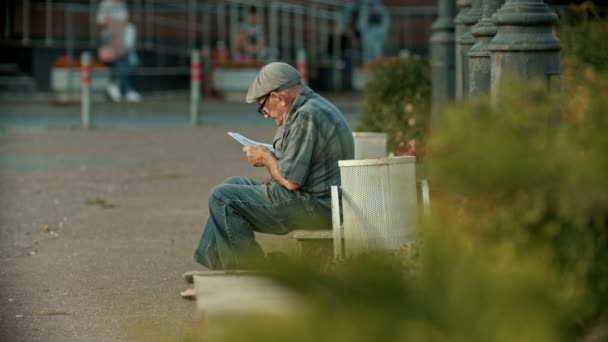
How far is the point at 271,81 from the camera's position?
6.71 m

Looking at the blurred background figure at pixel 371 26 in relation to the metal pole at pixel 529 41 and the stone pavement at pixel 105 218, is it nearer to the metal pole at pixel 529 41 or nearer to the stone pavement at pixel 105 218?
the stone pavement at pixel 105 218

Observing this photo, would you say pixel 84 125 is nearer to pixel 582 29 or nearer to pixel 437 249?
pixel 582 29

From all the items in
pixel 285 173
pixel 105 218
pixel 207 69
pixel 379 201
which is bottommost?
pixel 105 218

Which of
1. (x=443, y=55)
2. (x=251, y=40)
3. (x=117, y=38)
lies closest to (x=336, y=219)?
(x=443, y=55)

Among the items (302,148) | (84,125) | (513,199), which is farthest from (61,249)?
(84,125)

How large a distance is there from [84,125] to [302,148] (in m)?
12.9

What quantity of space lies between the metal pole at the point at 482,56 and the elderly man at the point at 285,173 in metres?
1.52

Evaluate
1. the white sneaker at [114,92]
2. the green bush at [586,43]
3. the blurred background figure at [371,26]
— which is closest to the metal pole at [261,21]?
the blurred background figure at [371,26]

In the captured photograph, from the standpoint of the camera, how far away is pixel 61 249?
29.2 feet

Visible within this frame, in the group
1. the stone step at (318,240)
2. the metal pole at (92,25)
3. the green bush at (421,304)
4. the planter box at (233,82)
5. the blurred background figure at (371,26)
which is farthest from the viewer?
the blurred background figure at (371,26)

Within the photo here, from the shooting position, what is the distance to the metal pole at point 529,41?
5.92 metres

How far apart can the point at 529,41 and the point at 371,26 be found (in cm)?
2154

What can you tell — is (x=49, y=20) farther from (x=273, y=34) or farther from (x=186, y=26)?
(x=273, y=34)

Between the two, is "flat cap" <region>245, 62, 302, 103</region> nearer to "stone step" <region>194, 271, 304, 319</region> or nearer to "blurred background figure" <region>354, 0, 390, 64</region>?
"stone step" <region>194, 271, 304, 319</region>
